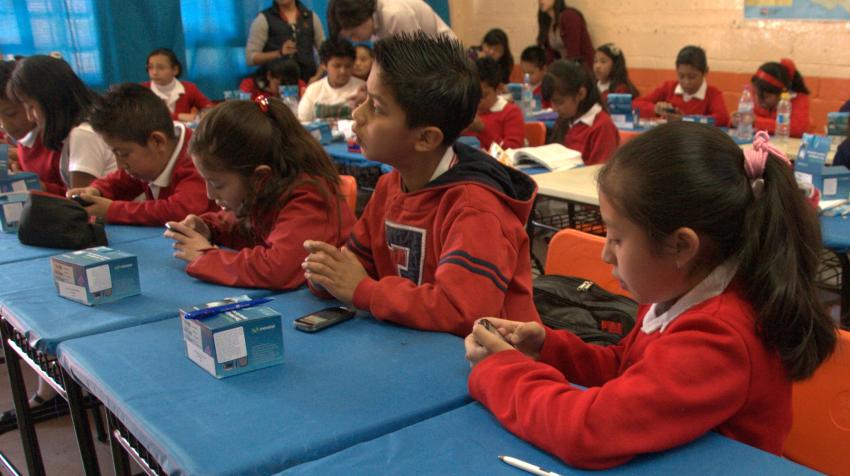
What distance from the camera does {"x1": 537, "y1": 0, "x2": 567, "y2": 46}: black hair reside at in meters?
7.43

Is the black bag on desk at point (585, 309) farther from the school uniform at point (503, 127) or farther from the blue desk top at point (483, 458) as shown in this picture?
the school uniform at point (503, 127)

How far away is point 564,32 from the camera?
7.36m

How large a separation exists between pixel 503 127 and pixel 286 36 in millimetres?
3496

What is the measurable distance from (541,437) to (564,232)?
105 cm

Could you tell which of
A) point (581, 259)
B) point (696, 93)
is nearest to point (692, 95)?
point (696, 93)

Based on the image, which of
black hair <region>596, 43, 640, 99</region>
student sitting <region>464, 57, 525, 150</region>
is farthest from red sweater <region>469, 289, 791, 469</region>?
black hair <region>596, 43, 640, 99</region>

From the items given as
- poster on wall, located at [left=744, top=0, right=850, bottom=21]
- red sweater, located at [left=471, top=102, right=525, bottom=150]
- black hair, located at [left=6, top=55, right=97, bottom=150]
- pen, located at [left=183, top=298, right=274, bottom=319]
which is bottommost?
red sweater, located at [left=471, top=102, right=525, bottom=150]

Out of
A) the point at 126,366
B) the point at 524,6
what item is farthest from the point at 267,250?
the point at 524,6

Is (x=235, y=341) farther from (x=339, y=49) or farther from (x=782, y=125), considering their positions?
(x=339, y=49)

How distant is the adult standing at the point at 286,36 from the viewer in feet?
24.0

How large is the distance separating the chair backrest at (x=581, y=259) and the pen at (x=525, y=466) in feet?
3.27

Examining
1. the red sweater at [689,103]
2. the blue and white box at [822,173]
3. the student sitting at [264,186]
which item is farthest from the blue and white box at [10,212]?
the red sweater at [689,103]

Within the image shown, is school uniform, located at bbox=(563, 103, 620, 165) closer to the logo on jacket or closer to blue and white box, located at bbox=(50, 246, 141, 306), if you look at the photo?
the logo on jacket

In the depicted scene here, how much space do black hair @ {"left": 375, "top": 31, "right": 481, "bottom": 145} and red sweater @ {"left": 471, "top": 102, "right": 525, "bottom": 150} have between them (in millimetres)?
2858
